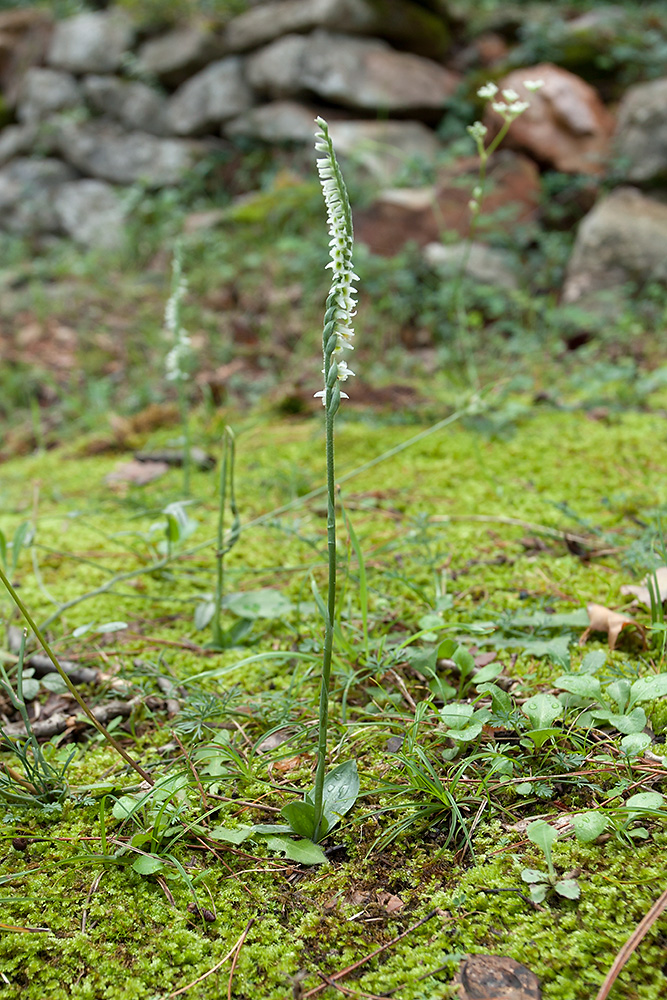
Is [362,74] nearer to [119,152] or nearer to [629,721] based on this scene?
[119,152]

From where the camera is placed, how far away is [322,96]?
6504mm

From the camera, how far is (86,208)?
23.4 feet

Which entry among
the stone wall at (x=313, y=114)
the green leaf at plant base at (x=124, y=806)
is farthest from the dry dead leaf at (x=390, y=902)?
the stone wall at (x=313, y=114)

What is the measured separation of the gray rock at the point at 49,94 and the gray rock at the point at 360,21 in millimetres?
2167

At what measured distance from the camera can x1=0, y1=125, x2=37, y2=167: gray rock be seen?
24.7 feet

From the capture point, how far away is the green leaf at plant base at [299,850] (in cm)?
103

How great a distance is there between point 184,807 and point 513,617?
84 centimetres

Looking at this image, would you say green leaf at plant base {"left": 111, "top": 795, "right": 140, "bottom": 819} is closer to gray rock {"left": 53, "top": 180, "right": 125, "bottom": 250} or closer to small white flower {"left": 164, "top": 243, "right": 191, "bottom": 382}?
small white flower {"left": 164, "top": 243, "right": 191, "bottom": 382}

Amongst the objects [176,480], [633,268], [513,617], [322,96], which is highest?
[322,96]

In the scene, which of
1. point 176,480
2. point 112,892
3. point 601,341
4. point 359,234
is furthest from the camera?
point 359,234

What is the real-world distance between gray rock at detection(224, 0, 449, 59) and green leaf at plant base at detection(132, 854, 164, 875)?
730cm

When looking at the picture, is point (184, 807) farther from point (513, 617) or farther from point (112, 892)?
point (513, 617)

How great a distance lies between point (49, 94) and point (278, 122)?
2880 millimetres

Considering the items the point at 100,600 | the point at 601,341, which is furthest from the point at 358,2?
the point at 100,600
